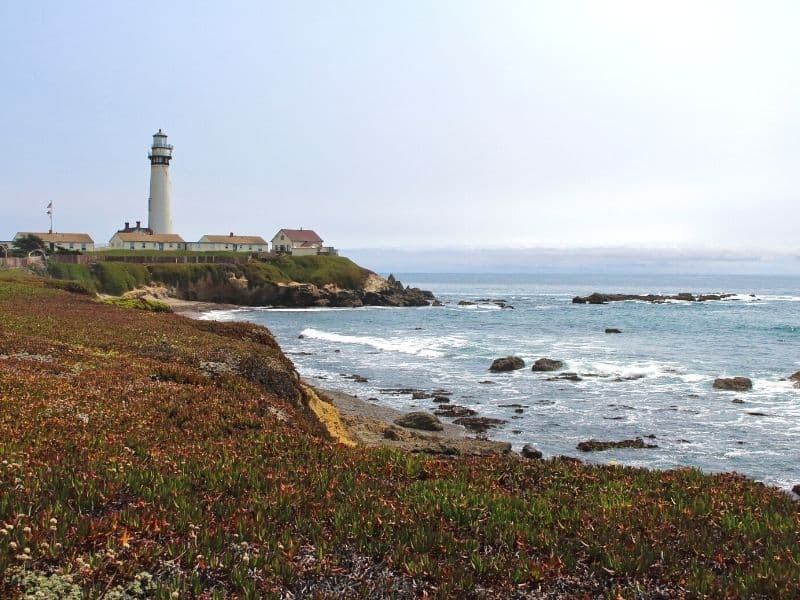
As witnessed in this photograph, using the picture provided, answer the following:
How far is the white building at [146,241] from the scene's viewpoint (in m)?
125

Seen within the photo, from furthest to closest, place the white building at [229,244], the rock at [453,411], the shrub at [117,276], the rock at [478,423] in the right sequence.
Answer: the white building at [229,244] < the shrub at [117,276] < the rock at [453,411] < the rock at [478,423]

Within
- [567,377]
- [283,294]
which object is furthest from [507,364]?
[283,294]

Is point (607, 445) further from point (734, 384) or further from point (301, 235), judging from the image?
point (301, 235)

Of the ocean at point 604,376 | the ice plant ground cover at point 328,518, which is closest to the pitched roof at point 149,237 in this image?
the ocean at point 604,376

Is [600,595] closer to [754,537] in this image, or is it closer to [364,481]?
[754,537]

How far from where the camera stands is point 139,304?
1644 inches

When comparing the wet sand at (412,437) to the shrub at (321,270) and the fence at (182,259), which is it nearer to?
the shrub at (321,270)

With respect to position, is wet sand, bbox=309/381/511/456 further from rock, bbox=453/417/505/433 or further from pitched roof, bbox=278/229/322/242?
pitched roof, bbox=278/229/322/242

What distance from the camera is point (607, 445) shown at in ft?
81.0

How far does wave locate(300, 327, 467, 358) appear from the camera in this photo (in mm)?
54781

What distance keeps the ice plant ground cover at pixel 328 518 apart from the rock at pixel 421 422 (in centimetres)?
1518

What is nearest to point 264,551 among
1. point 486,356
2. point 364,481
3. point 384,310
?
point 364,481

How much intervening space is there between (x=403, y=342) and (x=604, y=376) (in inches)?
928

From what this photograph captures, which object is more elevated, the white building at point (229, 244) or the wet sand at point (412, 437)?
the white building at point (229, 244)
